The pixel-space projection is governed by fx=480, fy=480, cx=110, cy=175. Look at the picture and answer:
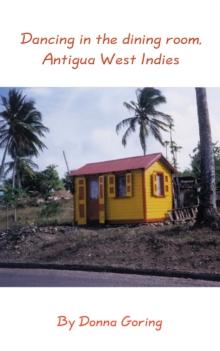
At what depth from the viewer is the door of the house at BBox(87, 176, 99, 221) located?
1962 cm

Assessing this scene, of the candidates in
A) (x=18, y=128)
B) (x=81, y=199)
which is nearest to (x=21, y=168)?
(x=18, y=128)

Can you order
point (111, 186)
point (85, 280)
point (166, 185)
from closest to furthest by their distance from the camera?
point (85, 280), point (111, 186), point (166, 185)

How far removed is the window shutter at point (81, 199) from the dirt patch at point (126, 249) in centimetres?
405

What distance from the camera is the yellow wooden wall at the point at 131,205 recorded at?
722 inches

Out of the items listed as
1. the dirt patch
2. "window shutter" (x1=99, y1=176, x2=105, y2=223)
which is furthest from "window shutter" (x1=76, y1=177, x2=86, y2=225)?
the dirt patch

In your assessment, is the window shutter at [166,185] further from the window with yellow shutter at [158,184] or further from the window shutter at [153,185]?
the window shutter at [153,185]

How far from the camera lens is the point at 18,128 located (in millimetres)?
40938

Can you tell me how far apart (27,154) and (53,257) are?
31.4 m

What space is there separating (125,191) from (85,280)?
32.1ft

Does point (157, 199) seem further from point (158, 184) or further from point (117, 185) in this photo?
point (117, 185)

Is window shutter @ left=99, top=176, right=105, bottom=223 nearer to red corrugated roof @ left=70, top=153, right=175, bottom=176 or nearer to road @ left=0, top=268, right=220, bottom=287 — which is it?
red corrugated roof @ left=70, top=153, right=175, bottom=176

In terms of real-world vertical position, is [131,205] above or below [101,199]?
below
